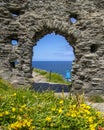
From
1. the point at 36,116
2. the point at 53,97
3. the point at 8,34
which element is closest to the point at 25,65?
the point at 8,34

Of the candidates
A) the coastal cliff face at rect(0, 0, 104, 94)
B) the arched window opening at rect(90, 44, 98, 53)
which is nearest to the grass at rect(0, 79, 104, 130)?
the coastal cliff face at rect(0, 0, 104, 94)

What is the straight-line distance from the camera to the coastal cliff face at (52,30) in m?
20.4

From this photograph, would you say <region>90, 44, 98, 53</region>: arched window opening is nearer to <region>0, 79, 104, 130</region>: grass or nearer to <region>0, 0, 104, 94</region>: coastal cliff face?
<region>0, 0, 104, 94</region>: coastal cliff face

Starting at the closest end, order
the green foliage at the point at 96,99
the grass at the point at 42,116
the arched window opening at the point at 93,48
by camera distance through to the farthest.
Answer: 1. the grass at the point at 42,116
2. the green foliage at the point at 96,99
3. the arched window opening at the point at 93,48

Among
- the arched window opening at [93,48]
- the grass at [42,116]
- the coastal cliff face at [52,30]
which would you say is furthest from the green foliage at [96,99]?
the grass at [42,116]

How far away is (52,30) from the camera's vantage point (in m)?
20.8

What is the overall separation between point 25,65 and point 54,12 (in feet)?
10.9

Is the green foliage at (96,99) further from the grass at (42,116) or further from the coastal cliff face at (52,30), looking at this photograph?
the grass at (42,116)

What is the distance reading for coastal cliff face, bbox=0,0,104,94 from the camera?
20.4 m

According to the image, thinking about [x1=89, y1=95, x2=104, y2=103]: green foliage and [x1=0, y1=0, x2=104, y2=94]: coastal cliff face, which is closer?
[x1=89, y1=95, x2=104, y2=103]: green foliage

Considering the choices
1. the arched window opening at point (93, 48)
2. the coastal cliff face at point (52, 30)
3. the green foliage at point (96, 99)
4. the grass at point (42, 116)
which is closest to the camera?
the grass at point (42, 116)

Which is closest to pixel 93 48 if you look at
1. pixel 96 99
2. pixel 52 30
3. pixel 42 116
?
pixel 52 30

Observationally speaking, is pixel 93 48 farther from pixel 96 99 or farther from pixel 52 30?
pixel 96 99

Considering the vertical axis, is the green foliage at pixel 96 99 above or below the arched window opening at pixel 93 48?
below
